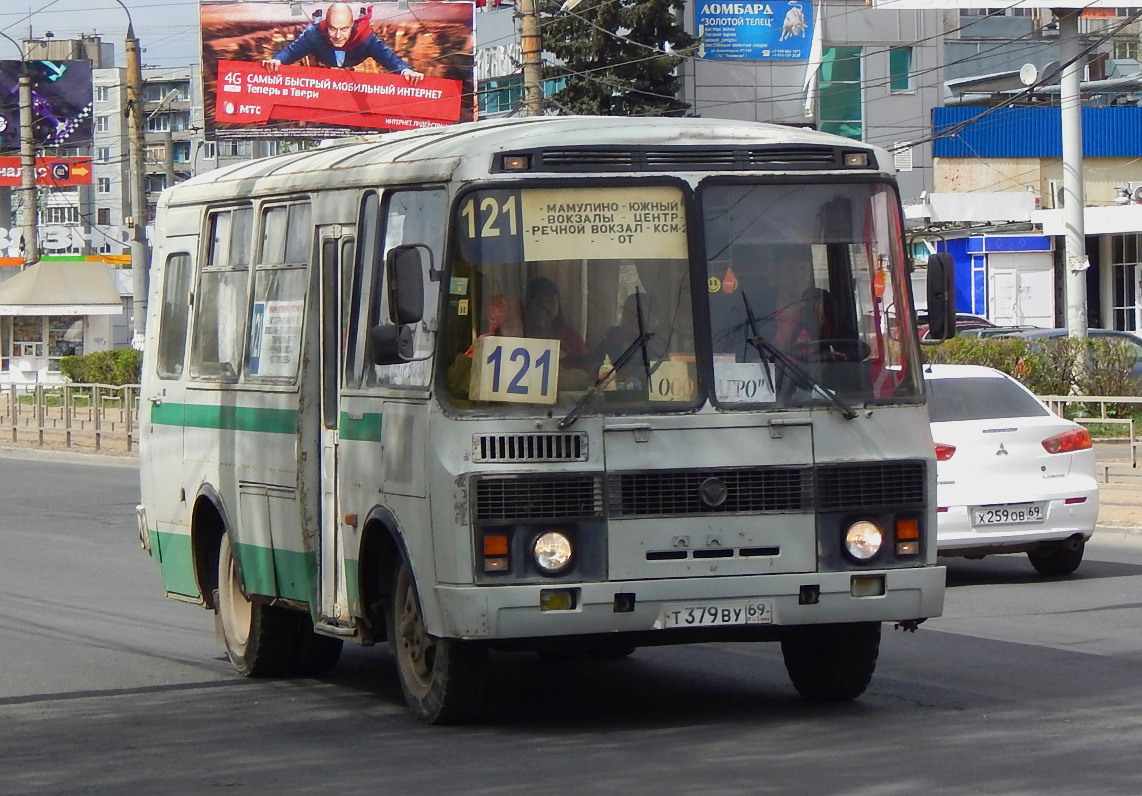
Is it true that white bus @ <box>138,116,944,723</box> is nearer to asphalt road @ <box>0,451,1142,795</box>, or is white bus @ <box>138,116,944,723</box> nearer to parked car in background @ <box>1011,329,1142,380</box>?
asphalt road @ <box>0,451,1142,795</box>

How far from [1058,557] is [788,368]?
663 cm

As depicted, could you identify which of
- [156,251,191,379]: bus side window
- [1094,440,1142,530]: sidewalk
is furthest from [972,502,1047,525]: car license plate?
[156,251,191,379]: bus side window

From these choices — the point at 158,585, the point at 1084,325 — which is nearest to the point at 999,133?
the point at 1084,325

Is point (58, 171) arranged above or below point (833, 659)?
above

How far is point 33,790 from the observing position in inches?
291

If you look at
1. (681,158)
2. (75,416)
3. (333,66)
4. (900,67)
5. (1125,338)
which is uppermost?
(900,67)

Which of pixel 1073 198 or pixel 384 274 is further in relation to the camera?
pixel 1073 198

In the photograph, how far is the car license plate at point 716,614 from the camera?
796 centimetres

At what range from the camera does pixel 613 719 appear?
8641mm

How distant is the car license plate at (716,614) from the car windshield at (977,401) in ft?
20.7

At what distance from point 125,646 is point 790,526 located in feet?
16.7

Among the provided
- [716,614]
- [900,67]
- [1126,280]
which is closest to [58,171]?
[900,67]

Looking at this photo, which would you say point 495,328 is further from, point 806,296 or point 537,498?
point 806,296

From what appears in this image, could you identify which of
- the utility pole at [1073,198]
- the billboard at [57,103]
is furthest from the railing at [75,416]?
the billboard at [57,103]
